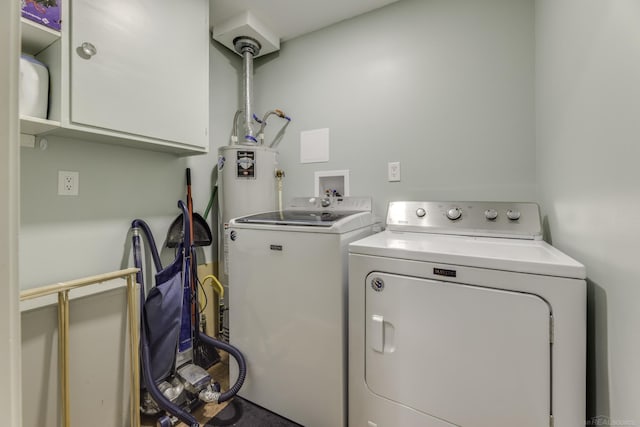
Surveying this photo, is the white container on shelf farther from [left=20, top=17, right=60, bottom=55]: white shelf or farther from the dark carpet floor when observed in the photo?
the dark carpet floor

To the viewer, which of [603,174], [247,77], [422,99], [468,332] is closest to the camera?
[603,174]

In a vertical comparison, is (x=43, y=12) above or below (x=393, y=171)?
above

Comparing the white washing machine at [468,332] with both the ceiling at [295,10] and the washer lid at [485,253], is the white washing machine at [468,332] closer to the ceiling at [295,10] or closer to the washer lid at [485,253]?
the washer lid at [485,253]

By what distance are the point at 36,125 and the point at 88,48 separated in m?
0.38

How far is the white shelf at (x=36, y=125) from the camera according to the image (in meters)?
1.04

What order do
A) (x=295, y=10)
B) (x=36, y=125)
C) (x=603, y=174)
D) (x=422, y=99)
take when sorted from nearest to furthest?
(x=603, y=174), (x=36, y=125), (x=422, y=99), (x=295, y=10)

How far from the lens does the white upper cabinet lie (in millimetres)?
1132

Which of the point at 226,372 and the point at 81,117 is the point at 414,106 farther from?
the point at 226,372

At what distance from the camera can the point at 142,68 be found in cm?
137

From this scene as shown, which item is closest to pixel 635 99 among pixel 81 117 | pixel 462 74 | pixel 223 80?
pixel 462 74

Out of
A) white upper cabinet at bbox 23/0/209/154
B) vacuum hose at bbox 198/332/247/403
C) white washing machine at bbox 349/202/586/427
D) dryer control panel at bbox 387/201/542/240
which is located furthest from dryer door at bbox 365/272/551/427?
white upper cabinet at bbox 23/0/209/154

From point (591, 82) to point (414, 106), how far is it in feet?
3.26

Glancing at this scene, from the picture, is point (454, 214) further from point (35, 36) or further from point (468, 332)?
point (35, 36)

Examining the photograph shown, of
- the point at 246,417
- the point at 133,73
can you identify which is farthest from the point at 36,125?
the point at 246,417
